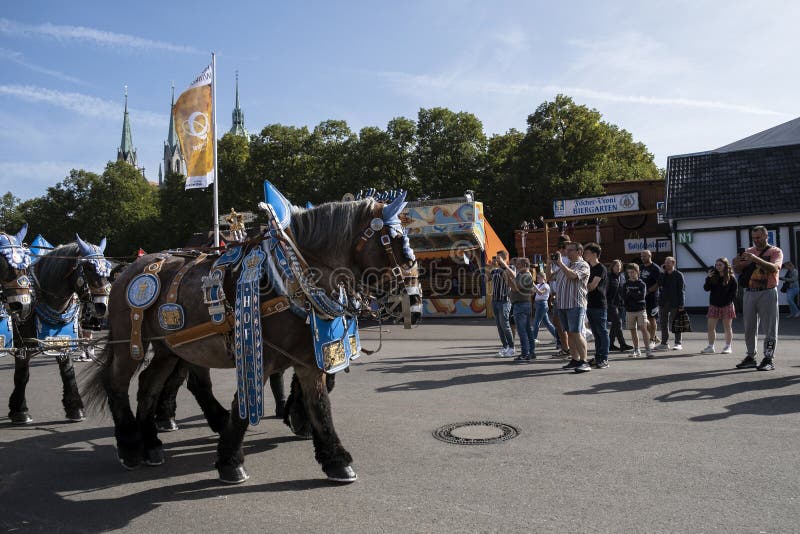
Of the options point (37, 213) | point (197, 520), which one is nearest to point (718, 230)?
point (197, 520)

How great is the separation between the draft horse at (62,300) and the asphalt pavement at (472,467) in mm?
312

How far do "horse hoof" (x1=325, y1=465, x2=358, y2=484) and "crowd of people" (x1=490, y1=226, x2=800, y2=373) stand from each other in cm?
518

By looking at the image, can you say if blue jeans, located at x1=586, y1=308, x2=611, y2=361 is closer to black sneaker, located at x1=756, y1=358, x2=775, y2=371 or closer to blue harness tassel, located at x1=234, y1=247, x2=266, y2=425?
black sneaker, located at x1=756, y1=358, x2=775, y2=371

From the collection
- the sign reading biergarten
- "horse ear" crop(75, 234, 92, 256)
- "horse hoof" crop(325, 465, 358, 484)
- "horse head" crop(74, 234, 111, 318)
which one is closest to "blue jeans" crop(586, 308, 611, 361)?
"horse hoof" crop(325, 465, 358, 484)

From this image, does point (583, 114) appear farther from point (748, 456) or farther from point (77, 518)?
point (77, 518)

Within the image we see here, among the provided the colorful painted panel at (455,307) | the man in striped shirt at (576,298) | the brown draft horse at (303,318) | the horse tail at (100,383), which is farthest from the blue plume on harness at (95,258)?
the colorful painted panel at (455,307)

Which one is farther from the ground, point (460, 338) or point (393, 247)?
point (393, 247)

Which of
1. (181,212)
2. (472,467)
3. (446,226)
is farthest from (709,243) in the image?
Answer: (181,212)

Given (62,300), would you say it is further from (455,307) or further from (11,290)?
(455,307)

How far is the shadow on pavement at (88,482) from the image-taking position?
3.83 meters

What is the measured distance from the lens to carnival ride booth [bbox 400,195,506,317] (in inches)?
790

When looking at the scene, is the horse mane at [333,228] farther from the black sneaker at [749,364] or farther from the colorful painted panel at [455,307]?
the colorful painted panel at [455,307]

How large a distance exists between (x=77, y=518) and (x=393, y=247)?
2.85 m

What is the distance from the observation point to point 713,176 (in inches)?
845
